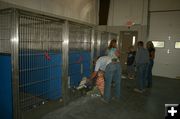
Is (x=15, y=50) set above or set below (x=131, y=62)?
above

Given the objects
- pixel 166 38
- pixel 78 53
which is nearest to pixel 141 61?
pixel 78 53

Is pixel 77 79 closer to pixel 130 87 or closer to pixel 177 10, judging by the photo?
pixel 130 87

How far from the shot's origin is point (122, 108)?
374 cm

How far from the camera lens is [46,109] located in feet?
10.7

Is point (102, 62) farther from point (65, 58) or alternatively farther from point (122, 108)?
point (122, 108)

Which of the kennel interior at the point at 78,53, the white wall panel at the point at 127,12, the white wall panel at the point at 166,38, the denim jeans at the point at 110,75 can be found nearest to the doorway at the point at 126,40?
the white wall panel at the point at 127,12

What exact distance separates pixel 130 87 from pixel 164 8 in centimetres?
422

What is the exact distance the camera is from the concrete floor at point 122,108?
330 cm

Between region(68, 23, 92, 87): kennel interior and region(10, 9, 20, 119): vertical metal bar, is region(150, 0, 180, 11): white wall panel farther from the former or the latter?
region(10, 9, 20, 119): vertical metal bar

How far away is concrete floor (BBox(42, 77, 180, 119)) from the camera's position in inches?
130

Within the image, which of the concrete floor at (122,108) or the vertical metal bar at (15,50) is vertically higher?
the vertical metal bar at (15,50)

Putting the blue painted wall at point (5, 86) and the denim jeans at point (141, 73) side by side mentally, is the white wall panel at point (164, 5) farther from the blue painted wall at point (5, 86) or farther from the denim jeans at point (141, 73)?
the blue painted wall at point (5, 86)

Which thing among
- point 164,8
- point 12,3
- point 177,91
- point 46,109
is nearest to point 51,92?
point 46,109

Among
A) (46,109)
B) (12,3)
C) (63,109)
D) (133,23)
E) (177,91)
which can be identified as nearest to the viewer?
(46,109)
